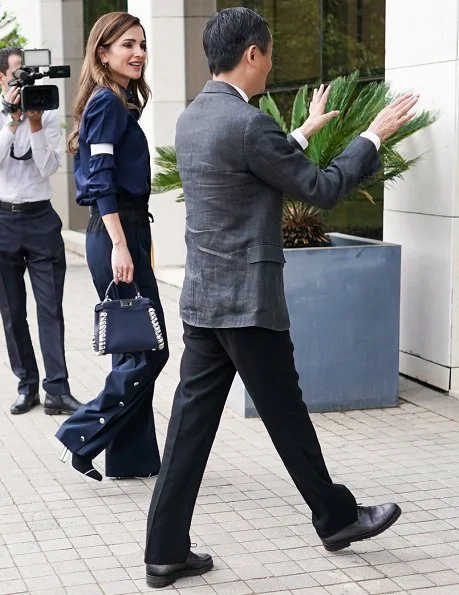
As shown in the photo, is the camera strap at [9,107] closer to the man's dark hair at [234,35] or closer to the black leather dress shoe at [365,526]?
the man's dark hair at [234,35]

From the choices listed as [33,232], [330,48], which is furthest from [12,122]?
[330,48]

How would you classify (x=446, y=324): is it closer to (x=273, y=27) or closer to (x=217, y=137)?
(x=217, y=137)

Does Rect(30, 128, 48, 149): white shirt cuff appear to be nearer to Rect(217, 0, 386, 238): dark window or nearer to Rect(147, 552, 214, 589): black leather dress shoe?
Rect(217, 0, 386, 238): dark window

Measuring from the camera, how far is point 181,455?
14.4ft

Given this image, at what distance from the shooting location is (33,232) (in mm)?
7031

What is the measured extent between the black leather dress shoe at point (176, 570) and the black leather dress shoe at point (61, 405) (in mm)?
2695

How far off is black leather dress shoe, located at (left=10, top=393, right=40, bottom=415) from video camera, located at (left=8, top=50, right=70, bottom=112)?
1750 mm

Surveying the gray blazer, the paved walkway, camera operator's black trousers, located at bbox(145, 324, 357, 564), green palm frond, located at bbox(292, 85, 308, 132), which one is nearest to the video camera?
green palm frond, located at bbox(292, 85, 308, 132)

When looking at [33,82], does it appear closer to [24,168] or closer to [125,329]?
[24,168]

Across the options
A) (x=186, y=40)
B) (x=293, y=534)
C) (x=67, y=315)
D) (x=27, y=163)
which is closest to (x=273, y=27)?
(x=186, y=40)

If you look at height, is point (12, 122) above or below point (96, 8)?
below

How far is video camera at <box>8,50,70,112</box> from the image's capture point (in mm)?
6582

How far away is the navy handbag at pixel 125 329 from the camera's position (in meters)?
5.31

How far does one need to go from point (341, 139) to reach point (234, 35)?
2.91 metres
